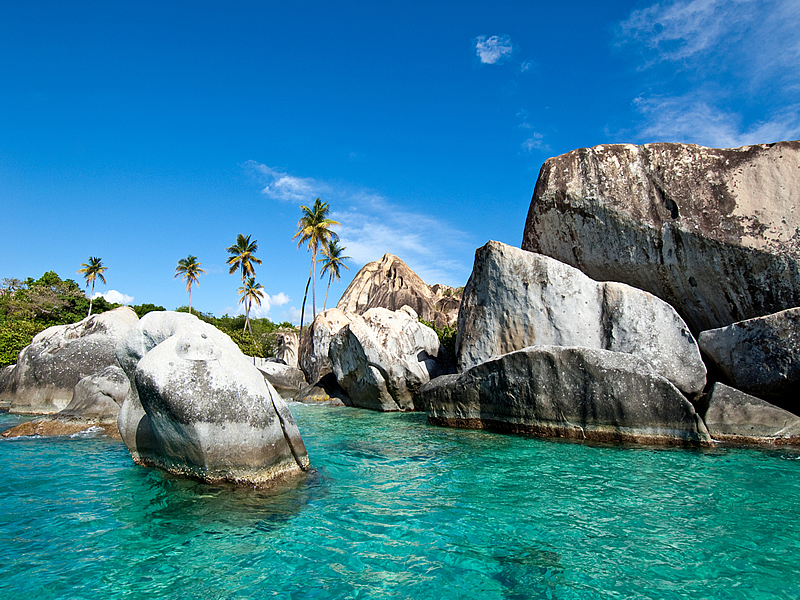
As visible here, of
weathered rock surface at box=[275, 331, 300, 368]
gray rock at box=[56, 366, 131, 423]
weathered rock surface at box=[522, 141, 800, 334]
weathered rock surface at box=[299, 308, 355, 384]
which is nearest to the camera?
weathered rock surface at box=[522, 141, 800, 334]

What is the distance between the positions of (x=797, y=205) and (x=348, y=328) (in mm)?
14771

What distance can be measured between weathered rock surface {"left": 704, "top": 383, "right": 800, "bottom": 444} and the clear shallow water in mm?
1323

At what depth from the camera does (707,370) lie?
11.7 meters

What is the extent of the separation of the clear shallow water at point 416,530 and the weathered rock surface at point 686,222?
4.90m

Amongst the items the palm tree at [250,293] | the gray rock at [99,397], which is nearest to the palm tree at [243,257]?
the palm tree at [250,293]

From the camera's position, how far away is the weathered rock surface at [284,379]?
2400 centimetres

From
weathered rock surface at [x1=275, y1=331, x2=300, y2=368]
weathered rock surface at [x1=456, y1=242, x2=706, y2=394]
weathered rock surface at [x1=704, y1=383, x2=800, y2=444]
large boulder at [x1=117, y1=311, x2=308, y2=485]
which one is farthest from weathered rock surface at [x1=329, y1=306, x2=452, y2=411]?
weathered rock surface at [x1=275, y1=331, x2=300, y2=368]

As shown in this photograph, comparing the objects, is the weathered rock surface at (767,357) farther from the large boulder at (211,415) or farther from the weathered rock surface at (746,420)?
the large boulder at (211,415)

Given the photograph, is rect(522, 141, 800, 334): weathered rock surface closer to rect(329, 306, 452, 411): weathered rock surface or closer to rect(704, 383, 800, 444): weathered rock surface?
rect(704, 383, 800, 444): weathered rock surface

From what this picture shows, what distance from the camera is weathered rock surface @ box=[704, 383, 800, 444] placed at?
32.1ft

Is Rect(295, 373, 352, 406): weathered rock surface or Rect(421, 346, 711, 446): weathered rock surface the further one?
Rect(295, 373, 352, 406): weathered rock surface

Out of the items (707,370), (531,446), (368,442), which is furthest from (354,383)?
(707,370)

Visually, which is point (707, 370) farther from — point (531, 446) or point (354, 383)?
point (354, 383)

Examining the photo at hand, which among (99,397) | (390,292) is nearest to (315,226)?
(390,292)
